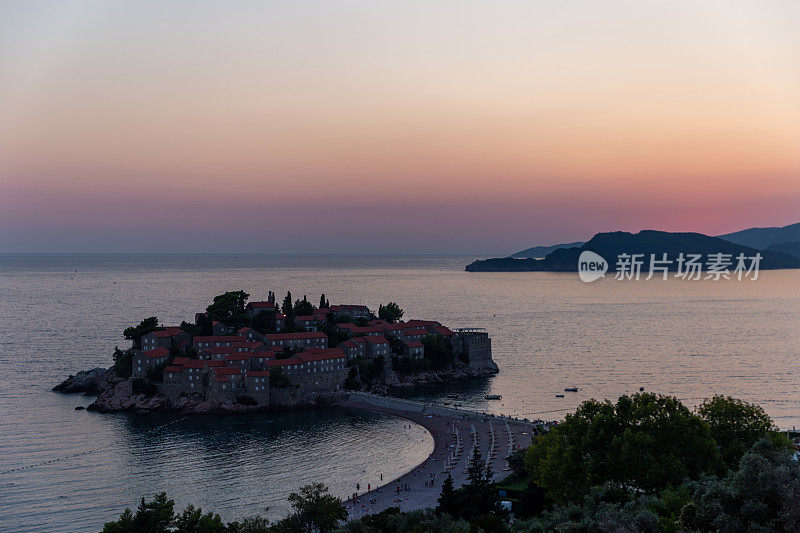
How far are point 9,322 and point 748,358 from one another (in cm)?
15108

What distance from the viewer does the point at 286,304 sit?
103438 mm

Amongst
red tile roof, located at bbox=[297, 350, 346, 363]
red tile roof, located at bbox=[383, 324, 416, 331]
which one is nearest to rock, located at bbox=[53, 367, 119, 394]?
red tile roof, located at bbox=[297, 350, 346, 363]

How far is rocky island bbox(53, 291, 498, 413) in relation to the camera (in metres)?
73.9

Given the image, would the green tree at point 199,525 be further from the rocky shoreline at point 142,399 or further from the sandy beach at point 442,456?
the rocky shoreline at point 142,399

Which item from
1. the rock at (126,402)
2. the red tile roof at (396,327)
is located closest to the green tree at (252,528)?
the rock at (126,402)

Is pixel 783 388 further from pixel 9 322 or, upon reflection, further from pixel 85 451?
pixel 9 322

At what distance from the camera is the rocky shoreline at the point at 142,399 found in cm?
Answer: 7250

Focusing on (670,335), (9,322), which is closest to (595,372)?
(670,335)

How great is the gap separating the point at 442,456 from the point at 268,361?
92.8ft

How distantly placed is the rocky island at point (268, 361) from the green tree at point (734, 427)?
48974 mm

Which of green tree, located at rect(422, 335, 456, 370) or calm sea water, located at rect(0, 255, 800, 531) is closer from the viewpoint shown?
calm sea water, located at rect(0, 255, 800, 531)

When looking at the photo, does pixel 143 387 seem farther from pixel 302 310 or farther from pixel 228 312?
pixel 302 310

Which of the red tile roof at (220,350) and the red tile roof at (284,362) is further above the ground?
the red tile roof at (220,350)

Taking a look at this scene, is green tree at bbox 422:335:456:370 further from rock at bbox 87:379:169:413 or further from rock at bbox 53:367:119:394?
rock at bbox 53:367:119:394
